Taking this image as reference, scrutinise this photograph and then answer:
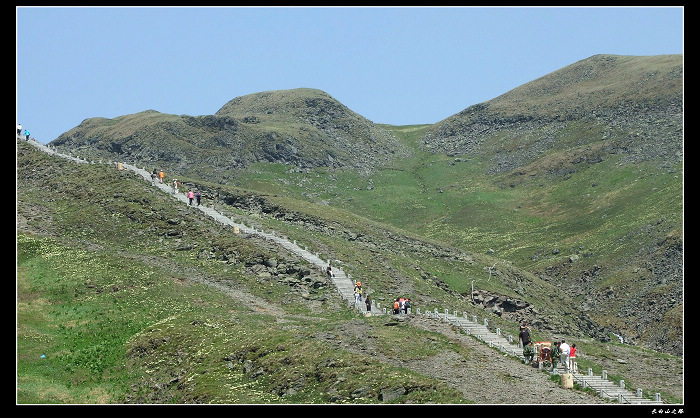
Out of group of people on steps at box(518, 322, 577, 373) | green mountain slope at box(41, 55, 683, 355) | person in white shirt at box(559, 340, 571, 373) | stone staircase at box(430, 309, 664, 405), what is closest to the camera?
stone staircase at box(430, 309, 664, 405)

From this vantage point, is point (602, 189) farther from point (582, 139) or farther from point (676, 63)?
point (676, 63)

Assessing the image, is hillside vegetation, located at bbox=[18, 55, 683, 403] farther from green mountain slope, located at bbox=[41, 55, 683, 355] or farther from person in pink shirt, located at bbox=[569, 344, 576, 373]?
person in pink shirt, located at bbox=[569, 344, 576, 373]

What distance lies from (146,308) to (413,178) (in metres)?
93.9

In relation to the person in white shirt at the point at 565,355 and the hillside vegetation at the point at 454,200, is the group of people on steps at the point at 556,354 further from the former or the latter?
the hillside vegetation at the point at 454,200

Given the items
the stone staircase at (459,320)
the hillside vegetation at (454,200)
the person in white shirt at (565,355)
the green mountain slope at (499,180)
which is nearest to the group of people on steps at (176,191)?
the stone staircase at (459,320)

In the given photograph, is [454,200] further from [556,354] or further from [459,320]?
[556,354]

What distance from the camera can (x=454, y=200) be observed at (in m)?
132

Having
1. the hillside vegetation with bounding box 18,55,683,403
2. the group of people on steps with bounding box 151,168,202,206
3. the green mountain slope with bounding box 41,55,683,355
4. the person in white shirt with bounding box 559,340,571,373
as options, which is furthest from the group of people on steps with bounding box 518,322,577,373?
the group of people on steps with bounding box 151,168,202,206

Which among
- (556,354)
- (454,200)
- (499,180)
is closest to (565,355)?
(556,354)

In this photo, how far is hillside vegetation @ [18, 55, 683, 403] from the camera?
7038 cm

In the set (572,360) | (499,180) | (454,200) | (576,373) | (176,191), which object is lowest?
(576,373)

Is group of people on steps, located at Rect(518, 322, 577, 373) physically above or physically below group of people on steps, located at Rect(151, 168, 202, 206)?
below

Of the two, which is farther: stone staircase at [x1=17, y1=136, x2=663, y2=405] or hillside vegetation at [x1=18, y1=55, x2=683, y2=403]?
hillside vegetation at [x1=18, y1=55, x2=683, y2=403]

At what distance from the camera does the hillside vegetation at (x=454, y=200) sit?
231 feet
